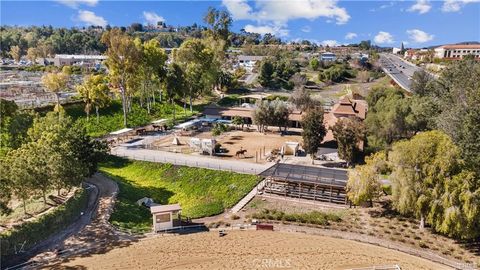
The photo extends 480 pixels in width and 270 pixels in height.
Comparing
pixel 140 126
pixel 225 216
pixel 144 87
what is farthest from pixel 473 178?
A: pixel 144 87

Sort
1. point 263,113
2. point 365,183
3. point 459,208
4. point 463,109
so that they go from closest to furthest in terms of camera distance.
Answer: point 459,208, point 365,183, point 463,109, point 263,113

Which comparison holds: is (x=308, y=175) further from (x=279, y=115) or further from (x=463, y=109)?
(x=279, y=115)

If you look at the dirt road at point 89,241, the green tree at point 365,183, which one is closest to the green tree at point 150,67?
the dirt road at point 89,241

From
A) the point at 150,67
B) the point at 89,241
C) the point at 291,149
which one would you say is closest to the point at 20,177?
the point at 89,241

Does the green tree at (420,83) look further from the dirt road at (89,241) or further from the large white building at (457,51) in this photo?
the large white building at (457,51)

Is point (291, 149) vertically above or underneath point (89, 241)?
above

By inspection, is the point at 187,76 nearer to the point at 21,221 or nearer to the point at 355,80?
the point at 21,221

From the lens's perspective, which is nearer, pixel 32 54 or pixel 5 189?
pixel 5 189
